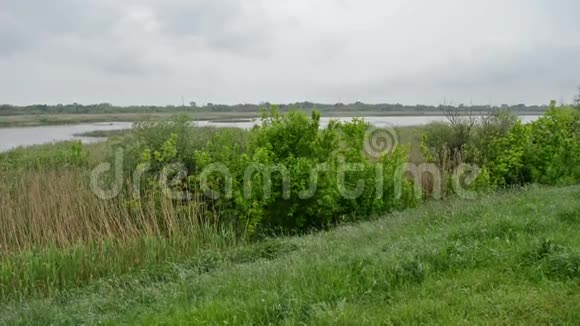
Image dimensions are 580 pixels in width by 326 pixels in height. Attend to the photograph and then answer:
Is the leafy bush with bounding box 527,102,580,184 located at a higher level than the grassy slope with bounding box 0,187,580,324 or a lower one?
higher

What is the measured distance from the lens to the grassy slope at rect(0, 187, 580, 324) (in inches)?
135

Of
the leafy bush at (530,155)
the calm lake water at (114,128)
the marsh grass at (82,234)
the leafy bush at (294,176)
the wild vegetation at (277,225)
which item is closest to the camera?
the wild vegetation at (277,225)

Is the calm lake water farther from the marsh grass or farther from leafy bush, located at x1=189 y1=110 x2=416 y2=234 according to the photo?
the marsh grass

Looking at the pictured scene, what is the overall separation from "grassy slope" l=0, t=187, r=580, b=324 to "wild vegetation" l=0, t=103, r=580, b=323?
23 millimetres

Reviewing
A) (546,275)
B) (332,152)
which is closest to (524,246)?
(546,275)

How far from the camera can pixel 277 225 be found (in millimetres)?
8586

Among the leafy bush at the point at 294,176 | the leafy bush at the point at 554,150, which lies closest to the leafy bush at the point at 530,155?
the leafy bush at the point at 554,150

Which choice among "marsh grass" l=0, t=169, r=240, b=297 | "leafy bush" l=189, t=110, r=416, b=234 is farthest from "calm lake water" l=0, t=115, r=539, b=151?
"marsh grass" l=0, t=169, r=240, b=297

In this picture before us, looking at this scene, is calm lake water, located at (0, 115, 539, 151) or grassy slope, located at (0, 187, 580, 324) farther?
calm lake water, located at (0, 115, 539, 151)

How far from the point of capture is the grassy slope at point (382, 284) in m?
3.44

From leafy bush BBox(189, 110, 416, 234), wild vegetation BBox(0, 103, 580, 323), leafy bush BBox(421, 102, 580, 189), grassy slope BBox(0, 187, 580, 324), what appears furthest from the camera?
leafy bush BBox(421, 102, 580, 189)

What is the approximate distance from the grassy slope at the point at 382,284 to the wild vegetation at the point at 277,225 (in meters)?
0.02

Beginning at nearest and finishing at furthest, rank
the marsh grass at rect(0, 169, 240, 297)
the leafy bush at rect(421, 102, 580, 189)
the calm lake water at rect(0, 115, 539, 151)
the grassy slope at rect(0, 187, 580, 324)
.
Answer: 1. the grassy slope at rect(0, 187, 580, 324)
2. the marsh grass at rect(0, 169, 240, 297)
3. the leafy bush at rect(421, 102, 580, 189)
4. the calm lake water at rect(0, 115, 539, 151)

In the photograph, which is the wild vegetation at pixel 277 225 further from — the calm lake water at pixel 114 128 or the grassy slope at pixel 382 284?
the calm lake water at pixel 114 128
